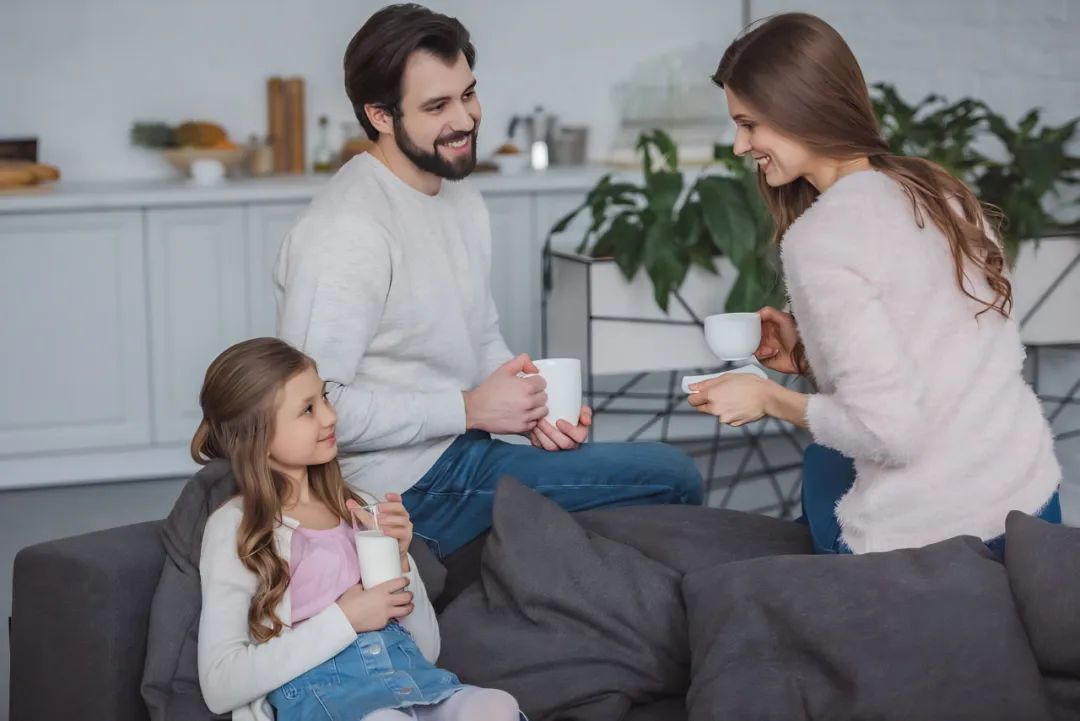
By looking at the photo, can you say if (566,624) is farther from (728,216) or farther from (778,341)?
(728,216)

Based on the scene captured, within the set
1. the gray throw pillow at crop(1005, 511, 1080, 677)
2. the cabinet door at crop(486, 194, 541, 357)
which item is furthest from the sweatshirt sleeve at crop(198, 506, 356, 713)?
the cabinet door at crop(486, 194, 541, 357)

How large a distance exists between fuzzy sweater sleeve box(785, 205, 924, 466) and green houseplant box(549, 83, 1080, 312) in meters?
1.45

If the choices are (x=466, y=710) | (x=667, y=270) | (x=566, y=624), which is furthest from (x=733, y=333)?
(x=667, y=270)

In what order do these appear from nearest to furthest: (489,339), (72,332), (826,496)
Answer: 1. (826,496)
2. (489,339)
3. (72,332)

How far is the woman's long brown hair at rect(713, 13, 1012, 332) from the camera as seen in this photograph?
1883mm

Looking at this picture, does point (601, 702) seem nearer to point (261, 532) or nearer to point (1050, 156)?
point (261, 532)

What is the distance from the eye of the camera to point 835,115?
191 centimetres

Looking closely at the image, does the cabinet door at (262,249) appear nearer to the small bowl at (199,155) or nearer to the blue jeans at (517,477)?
the small bowl at (199,155)

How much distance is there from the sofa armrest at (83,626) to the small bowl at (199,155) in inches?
118

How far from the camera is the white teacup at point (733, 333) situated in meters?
2.09

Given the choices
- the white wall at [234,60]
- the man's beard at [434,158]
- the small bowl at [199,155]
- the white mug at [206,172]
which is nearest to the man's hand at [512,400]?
the man's beard at [434,158]

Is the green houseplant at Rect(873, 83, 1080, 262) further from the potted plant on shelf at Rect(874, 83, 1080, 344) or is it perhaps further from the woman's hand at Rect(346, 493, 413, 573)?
the woman's hand at Rect(346, 493, 413, 573)

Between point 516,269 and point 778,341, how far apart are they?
2.43m

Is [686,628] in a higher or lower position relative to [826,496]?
lower
